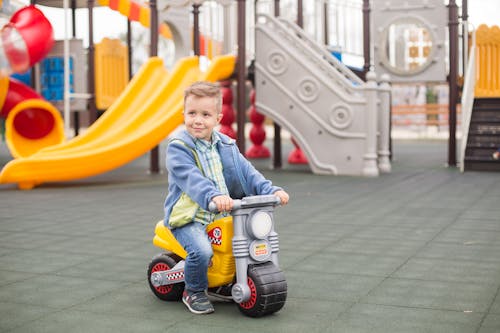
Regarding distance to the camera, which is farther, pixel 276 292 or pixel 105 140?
pixel 105 140

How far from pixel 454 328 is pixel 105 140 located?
311 inches

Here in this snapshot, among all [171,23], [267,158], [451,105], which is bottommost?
[267,158]

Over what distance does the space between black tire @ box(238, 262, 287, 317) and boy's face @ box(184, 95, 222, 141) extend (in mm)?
737

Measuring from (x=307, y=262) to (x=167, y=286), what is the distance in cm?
139

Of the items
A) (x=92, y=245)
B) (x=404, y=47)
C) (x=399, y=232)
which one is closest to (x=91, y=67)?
(x=404, y=47)

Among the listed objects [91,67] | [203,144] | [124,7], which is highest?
[124,7]

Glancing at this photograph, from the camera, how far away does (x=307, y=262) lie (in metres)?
5.16

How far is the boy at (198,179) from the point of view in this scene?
3.76 m

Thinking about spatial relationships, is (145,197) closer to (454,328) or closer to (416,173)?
(416,173)

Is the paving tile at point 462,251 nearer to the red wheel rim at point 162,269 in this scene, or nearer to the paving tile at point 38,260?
the red wheel rim at point 162,269

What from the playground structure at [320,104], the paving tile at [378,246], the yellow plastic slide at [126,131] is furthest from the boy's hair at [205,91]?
the playground structure at [320,104]

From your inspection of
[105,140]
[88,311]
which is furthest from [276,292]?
[105,140]

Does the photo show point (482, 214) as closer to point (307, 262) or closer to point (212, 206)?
point (307, 262)

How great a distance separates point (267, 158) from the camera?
1634 centimetres
